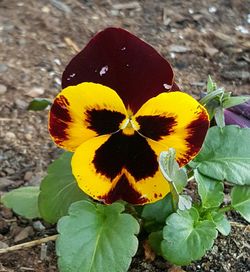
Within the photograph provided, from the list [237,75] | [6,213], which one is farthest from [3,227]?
[237,75]

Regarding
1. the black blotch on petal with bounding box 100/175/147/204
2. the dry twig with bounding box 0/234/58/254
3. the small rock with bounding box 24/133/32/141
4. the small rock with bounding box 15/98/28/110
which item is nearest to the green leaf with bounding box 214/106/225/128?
the black blotch on petal with bounding box 100/175/147/204

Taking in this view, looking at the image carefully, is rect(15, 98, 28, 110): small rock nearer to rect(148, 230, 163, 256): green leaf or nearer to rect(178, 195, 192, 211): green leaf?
rect(148, 230, 163, 256): green leaf

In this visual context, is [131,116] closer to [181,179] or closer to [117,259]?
[181,179]

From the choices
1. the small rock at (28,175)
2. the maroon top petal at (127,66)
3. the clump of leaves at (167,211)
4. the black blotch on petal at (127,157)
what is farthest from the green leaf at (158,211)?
the small rock at (28,175)

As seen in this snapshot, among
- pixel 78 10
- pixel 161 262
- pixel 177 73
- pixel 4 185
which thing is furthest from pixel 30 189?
pixel 78 10

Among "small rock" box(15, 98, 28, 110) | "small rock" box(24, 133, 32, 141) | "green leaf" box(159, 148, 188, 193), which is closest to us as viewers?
"green leaf" box(159, 148, 188, 193)

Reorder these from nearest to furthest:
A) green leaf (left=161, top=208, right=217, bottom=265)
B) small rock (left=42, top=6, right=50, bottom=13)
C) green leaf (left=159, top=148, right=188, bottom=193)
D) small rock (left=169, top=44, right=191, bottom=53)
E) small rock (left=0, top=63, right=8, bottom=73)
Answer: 1. green leaf (left=159, top=148, right=188, bottom=193)
2. green leaf (left=161, top=208, right=217, bottom=265)
3. small rock (left=0, top=63, right=8, bottom=73)
4. small rock (left=169, top=44, right=191, bottom=53)
5. small rock (left=42, top=6, right=50, bottom=13)

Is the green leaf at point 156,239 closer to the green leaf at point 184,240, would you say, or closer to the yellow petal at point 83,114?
the green leaf at point 184,240
